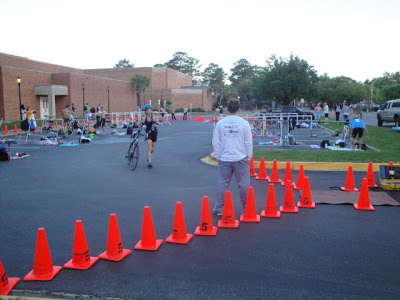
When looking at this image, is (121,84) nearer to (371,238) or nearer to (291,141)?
(291,141)

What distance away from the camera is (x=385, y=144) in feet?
53.8

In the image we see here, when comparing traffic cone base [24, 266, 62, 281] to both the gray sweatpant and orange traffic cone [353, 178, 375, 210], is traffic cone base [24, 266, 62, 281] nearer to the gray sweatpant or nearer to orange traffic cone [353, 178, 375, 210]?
the gray sweatpant

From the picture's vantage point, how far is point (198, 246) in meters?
5.15

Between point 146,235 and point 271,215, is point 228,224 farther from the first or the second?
point 146,235

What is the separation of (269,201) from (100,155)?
948cm

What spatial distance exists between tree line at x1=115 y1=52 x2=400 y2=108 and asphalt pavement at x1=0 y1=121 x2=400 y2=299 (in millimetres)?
34979

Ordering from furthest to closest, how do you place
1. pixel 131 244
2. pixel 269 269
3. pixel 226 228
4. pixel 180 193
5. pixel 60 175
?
1. pixel 60 175
2. pixel 180 193
3. pixel 226 228
4. pixel 131 244
5. pixel 269 269

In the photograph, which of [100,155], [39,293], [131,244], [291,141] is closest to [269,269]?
[131,244]

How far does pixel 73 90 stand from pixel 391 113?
1346 inches

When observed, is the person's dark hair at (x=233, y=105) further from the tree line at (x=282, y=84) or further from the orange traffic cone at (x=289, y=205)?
the tree line at (x=282, y=84)

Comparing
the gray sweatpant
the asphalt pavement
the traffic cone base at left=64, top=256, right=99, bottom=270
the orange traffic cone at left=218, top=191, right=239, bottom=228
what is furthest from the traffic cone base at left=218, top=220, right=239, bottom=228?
the traffic cone base at left=64, top=256, right=99, bottom=270

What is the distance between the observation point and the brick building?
3703 centimetres

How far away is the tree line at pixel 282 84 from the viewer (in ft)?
141

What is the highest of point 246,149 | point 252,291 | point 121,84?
point 121,84
